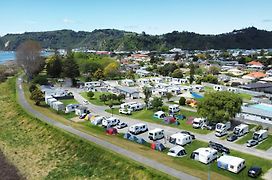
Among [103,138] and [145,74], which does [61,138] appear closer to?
[103,138]

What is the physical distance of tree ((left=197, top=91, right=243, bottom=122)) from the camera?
122ft

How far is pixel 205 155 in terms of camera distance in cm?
2761

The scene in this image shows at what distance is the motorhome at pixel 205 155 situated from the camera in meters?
27.6

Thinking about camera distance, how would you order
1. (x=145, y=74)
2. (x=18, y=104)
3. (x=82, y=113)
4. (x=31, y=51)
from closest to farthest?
(x=82, y=113) → (x=18, y=104) → (x=31, y=51) → (x=145, y=74)

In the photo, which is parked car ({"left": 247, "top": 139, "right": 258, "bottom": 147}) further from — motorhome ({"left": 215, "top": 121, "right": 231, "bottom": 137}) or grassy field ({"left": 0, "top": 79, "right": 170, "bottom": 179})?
grassy field ({"left": 0, "top": 79, "right": 170, "bottom": 179})

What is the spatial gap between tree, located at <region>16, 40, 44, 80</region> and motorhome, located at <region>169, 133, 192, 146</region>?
185 feet

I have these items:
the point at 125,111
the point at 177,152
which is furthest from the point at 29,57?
the point at 177,152

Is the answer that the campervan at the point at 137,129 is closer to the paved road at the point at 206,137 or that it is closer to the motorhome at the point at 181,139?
the paved road at the point at 206,137

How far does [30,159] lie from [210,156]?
18.5 metres

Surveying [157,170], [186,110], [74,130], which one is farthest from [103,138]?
[186,110]

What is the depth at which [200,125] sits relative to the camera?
3844 cm

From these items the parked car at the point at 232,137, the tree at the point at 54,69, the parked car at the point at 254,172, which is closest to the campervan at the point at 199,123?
the parked car at the point at 232,137

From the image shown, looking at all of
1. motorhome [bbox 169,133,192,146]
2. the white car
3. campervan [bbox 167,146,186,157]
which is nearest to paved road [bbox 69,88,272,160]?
motorhome [bbox 169,133,192,146]

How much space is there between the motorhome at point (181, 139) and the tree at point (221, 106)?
561 centimetres
